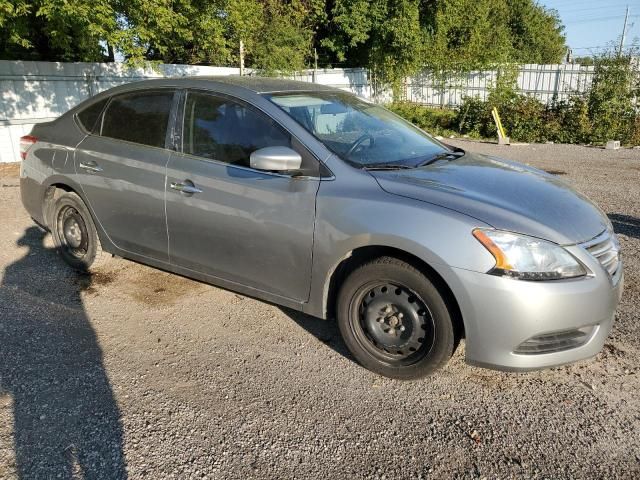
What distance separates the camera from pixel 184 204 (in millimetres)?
3705

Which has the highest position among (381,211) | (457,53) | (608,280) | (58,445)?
(457,53)

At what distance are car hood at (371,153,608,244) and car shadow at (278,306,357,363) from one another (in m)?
1.19

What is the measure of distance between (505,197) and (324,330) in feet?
5.22

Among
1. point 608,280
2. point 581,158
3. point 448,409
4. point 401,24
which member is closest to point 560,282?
point 608,280

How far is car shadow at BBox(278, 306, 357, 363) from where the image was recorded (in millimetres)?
3541

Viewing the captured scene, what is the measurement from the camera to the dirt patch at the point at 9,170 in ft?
31.0

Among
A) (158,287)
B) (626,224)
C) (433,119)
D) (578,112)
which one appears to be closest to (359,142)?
(158,287)

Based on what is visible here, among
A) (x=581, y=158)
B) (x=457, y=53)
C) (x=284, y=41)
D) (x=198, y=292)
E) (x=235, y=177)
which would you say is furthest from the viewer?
(x=457, y=53)

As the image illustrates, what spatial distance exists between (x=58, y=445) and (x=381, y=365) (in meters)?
1.78

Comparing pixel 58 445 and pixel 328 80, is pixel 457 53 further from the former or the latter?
pixel 58 445

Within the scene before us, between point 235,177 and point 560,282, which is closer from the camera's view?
point 560,282

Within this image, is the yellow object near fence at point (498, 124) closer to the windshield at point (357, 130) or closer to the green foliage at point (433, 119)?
the green foliage at point (433, 119)

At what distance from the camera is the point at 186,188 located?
145 inches

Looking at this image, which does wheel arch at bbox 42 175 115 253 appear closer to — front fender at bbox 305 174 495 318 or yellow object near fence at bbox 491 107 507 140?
front fender at bbox 305 174 495 318
